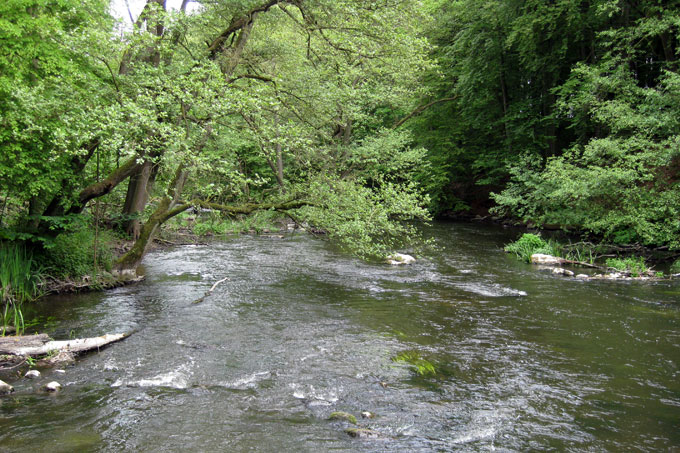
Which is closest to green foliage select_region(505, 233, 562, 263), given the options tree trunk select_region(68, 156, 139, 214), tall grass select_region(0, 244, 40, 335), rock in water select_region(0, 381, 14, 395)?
tree trunk select_region(68, 156, 139, 214)

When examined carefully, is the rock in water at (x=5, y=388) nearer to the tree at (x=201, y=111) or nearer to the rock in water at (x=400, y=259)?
the tree at (x=201, y=111)

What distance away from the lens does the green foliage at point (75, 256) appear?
11414mm

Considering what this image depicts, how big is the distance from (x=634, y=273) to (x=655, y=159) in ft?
14.2

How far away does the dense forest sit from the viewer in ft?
31.1

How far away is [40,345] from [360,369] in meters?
5.38

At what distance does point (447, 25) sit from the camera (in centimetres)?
3056

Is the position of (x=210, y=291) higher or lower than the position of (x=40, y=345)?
lower

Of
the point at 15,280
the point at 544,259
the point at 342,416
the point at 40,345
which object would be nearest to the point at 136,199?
the point at 15,280

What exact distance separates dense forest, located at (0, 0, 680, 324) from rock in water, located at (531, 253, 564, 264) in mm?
2007

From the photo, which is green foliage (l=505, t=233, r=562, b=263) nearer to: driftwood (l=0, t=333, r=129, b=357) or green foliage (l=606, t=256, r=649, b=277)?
green foliage (l=606, t=256, r=649, b=277)

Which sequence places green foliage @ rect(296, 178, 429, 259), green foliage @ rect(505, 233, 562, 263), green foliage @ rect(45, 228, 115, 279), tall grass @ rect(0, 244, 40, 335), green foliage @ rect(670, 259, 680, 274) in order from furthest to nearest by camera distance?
green foliage @ rect(505, 233, 562, 263)
green foliage @ rect(670, 259, 680, 274)
green foliage @ rect(45, 228, 115, 279)
green foliage @ rect(296, 178, 429, 259)
tall grass @ rect(0, 244, 40, 335)

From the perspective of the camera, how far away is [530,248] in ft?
59.9

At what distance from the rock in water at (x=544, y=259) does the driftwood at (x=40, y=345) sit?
593 inches

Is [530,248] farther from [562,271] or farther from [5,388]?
[5,388]
